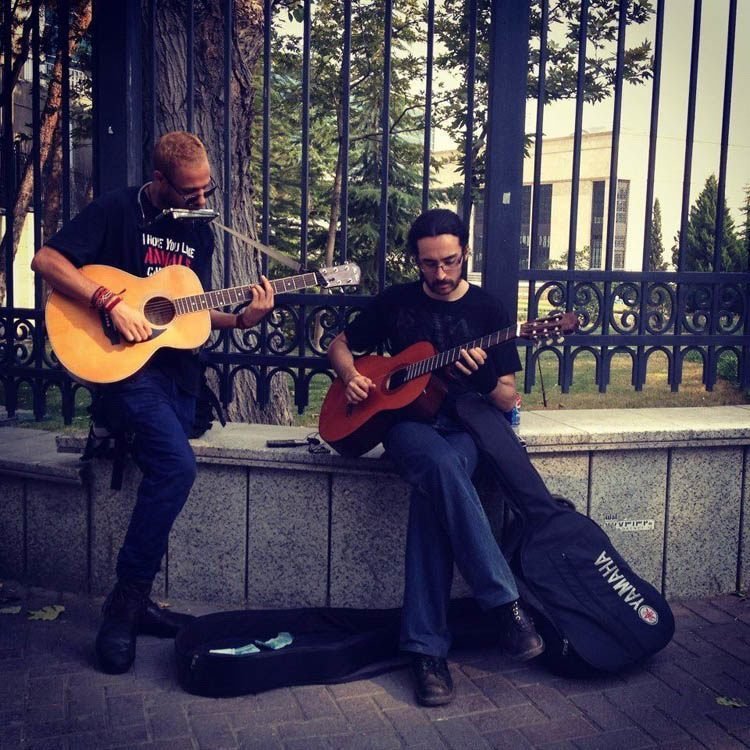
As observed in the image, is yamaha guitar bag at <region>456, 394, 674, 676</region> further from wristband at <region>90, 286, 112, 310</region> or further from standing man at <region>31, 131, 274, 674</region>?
wristband at <region>90, 286, 112, 310</region>

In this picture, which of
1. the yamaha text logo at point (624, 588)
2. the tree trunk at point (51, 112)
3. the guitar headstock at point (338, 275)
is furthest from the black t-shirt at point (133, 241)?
the tree trunk at point (51, 112)

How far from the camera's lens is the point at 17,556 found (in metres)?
4.46

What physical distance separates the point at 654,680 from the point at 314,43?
7.50 metres

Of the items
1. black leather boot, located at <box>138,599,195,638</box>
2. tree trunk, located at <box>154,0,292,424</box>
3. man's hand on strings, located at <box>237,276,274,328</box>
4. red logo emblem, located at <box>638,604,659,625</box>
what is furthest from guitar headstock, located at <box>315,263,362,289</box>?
red logo emblem, located at <box>638,604,659,625</box>

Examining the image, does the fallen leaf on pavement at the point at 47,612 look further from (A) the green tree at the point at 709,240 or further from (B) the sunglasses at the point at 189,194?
(A) the green tree at the point at 709,240

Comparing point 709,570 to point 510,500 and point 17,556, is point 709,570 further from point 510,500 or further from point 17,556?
point 17,556

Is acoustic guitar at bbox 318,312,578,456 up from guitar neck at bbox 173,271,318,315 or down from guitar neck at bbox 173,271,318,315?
down

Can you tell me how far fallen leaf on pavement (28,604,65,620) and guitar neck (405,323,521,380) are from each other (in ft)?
6.54

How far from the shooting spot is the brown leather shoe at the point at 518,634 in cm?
334

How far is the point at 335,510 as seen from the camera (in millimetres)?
4066

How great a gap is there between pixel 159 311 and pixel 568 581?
6.75ft

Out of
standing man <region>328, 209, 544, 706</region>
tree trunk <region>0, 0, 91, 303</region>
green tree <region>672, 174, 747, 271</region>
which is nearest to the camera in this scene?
standing man <region>328, 209, 544, 706</region>

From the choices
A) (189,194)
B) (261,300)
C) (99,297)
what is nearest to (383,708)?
(261,300)

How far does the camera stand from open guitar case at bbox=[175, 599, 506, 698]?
129 inches
